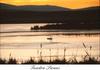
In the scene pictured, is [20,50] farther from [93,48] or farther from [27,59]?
[93,48]

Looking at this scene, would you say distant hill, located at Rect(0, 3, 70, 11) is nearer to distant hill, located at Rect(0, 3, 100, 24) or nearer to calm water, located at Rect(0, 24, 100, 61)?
distant hill, located at Rect(0, 3, 100, 24)

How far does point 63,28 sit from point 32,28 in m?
0.30

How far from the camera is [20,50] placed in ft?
10.8

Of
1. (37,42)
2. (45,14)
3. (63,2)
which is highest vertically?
(63,2)

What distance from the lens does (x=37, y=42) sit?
3.29 metres

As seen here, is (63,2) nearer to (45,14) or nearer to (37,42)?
(45,14)

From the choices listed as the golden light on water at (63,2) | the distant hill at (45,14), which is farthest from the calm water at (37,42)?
the golden light on water at (63,2)

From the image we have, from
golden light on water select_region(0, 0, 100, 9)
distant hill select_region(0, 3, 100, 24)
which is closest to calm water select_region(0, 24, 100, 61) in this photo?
distant hill select_region(0, 3, 100, 24)

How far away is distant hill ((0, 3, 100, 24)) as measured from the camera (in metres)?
3.28

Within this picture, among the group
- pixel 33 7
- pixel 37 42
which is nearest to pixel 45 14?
pixel 33 7

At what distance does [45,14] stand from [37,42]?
0.28m

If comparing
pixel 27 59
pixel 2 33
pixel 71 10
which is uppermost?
pixel 71 10

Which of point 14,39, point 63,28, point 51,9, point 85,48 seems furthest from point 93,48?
point 14,39

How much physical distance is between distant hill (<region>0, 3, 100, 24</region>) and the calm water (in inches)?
3.1
